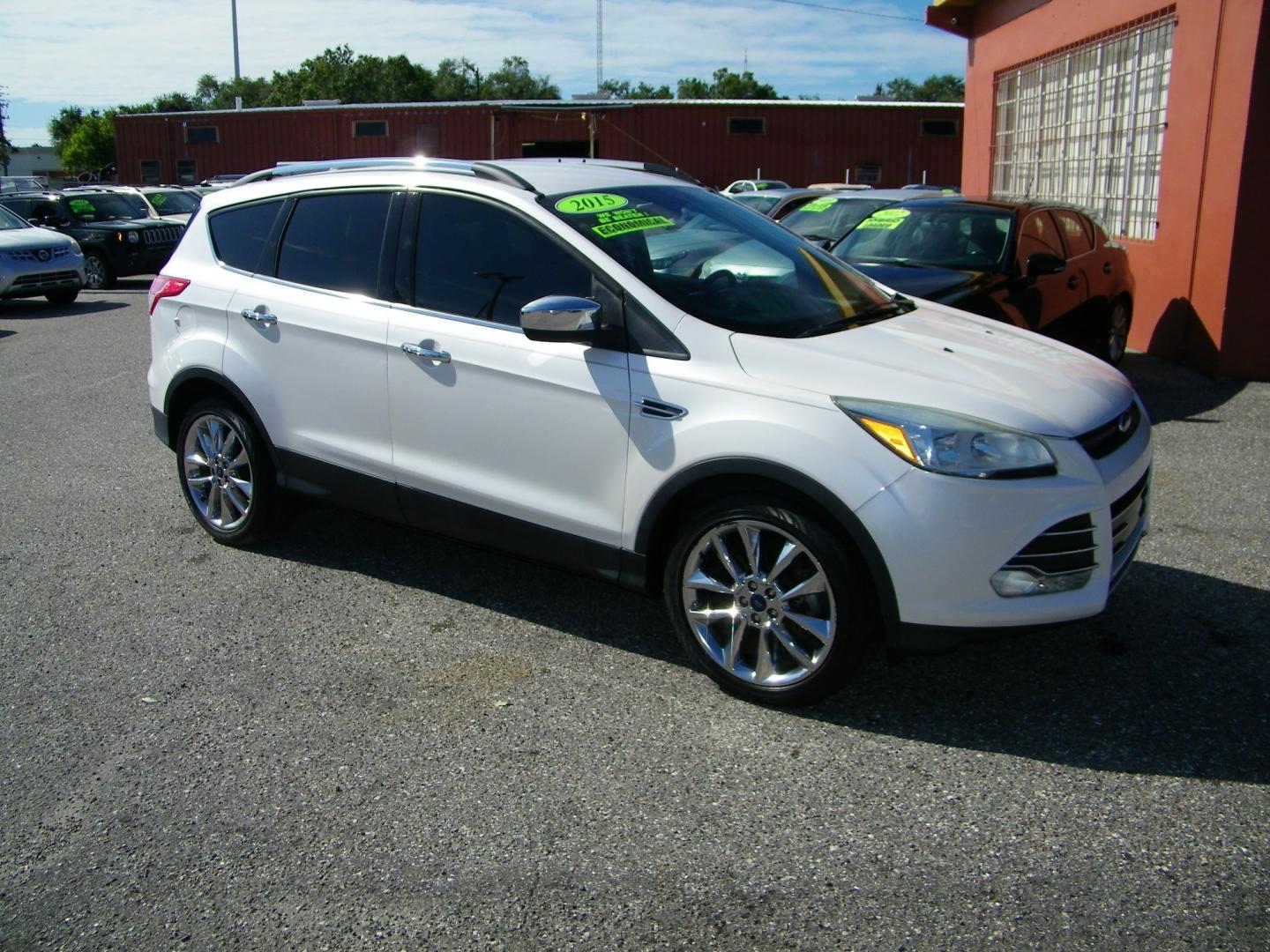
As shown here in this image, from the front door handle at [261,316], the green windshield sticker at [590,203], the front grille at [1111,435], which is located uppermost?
the green windshield sticker at [590,203]

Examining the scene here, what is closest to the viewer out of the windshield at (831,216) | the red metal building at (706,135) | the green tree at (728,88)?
the windshield at (831,216)

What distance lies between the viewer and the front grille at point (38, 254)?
1477cm

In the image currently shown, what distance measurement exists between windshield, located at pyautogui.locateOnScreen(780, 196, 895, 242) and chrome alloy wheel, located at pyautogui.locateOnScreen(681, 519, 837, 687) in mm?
8252

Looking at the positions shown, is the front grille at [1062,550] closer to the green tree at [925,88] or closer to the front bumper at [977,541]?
the front bumper at [977,541]

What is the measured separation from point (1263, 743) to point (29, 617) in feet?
15.3

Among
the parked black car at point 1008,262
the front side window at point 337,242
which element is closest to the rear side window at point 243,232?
the front side window at point 337,242

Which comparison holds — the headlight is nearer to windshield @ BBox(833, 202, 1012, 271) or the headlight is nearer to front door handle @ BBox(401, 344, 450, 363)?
front door handle @ BBox(401, 344, 450, 363)

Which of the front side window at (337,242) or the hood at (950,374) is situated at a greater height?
the front side window at (337,242)

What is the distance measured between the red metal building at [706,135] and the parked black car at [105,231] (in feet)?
71.5

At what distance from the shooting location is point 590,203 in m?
4.23

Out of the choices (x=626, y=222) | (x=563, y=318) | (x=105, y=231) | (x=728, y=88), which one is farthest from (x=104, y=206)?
(x=728, y=88)

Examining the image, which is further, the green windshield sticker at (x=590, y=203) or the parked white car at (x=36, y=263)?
the parked white car at (x=36, y=263)

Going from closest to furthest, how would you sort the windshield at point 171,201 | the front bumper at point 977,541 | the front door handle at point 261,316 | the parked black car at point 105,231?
the front bumper at point 977,541 → the front door handle at point 261,316 → the parked black car at point 105,231 → the windshield at point 171,201

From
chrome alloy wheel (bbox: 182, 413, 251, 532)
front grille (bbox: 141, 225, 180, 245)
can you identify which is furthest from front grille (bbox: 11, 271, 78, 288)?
chrome alloy wheel (bbox: 182, 413, 251, 532)
